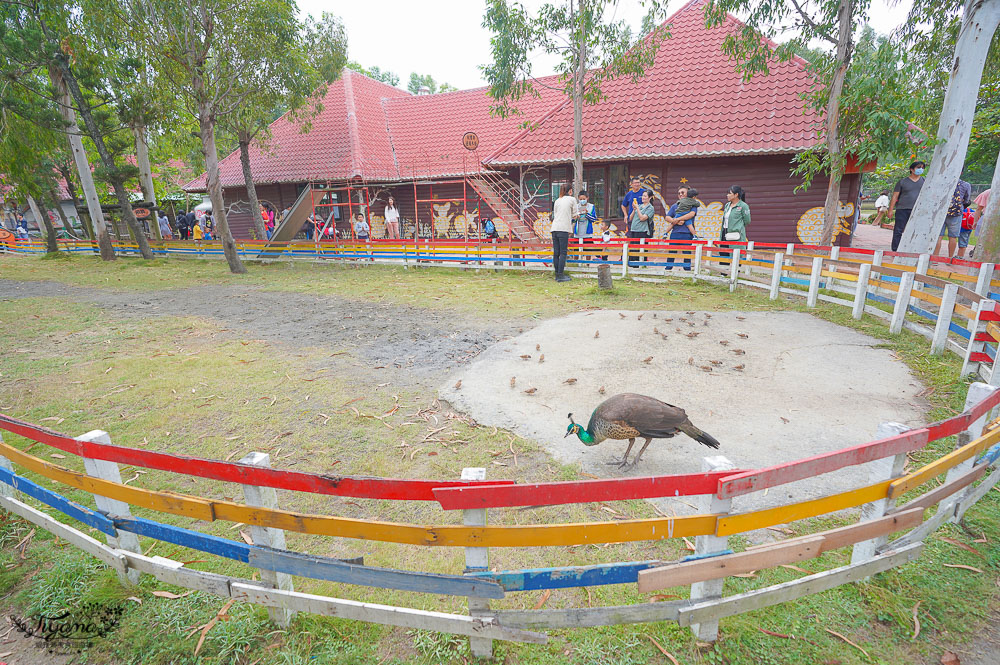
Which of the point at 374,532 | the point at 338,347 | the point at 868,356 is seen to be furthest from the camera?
the point at 338,347

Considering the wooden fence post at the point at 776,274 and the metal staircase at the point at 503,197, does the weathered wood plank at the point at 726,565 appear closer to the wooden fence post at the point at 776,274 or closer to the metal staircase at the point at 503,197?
the wooden fence post at the point at 776,274

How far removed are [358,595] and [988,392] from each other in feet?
12.5

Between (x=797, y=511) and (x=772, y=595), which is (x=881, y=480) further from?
(x=772, y=595)

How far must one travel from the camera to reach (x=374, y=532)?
6.73ft

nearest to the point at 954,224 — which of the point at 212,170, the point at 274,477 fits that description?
the point at 274,477

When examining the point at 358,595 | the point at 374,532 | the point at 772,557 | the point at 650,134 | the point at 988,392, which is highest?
the point at 650,134

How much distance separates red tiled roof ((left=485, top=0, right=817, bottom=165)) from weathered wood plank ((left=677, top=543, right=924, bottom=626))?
13.3 m

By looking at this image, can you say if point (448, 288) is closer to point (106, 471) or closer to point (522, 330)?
point (522, 330)

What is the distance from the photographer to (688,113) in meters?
14.5

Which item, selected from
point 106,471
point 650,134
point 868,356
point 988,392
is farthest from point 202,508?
point 650,134

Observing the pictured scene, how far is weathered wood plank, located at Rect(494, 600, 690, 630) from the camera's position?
2029 mm

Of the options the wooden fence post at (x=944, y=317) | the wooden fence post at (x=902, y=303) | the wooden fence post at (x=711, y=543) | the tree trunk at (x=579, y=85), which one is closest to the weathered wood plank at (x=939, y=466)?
the wooden fence post at (x=711, y=543)

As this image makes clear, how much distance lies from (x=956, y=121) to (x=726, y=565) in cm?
1058

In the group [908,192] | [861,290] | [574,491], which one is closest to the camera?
[574,491]
